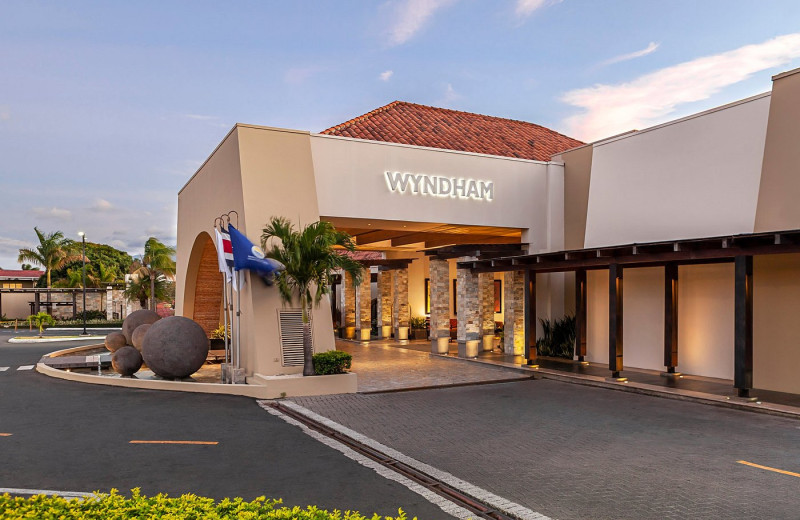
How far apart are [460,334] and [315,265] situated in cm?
801

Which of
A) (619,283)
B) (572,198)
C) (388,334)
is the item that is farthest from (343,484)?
(388,334)

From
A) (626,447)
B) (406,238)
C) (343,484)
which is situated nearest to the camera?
(343,484)

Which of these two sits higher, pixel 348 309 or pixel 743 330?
pixel 743 330

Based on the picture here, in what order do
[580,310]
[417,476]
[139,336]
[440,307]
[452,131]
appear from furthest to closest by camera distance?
[452,131] → [440,307] → [139,336] → [580,310] → [417,476]

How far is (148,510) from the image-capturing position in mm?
4441

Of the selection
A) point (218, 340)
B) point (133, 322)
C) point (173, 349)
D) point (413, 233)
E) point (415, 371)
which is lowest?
point (415, 371)

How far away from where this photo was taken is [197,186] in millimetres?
21312

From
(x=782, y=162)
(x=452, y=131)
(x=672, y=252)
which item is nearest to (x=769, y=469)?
(x=672, y=252)

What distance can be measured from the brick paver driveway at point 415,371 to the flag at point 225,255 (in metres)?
4.34

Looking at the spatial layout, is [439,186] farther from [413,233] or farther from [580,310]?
[580,310]

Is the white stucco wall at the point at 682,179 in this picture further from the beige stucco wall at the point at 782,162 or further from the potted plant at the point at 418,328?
the potted plant at the point at 418,328

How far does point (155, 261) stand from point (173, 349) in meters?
23.9

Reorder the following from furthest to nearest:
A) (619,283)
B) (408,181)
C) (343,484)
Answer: (408,181), (619,283), (343,484)

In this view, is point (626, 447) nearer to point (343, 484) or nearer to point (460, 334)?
point (343, 484)
